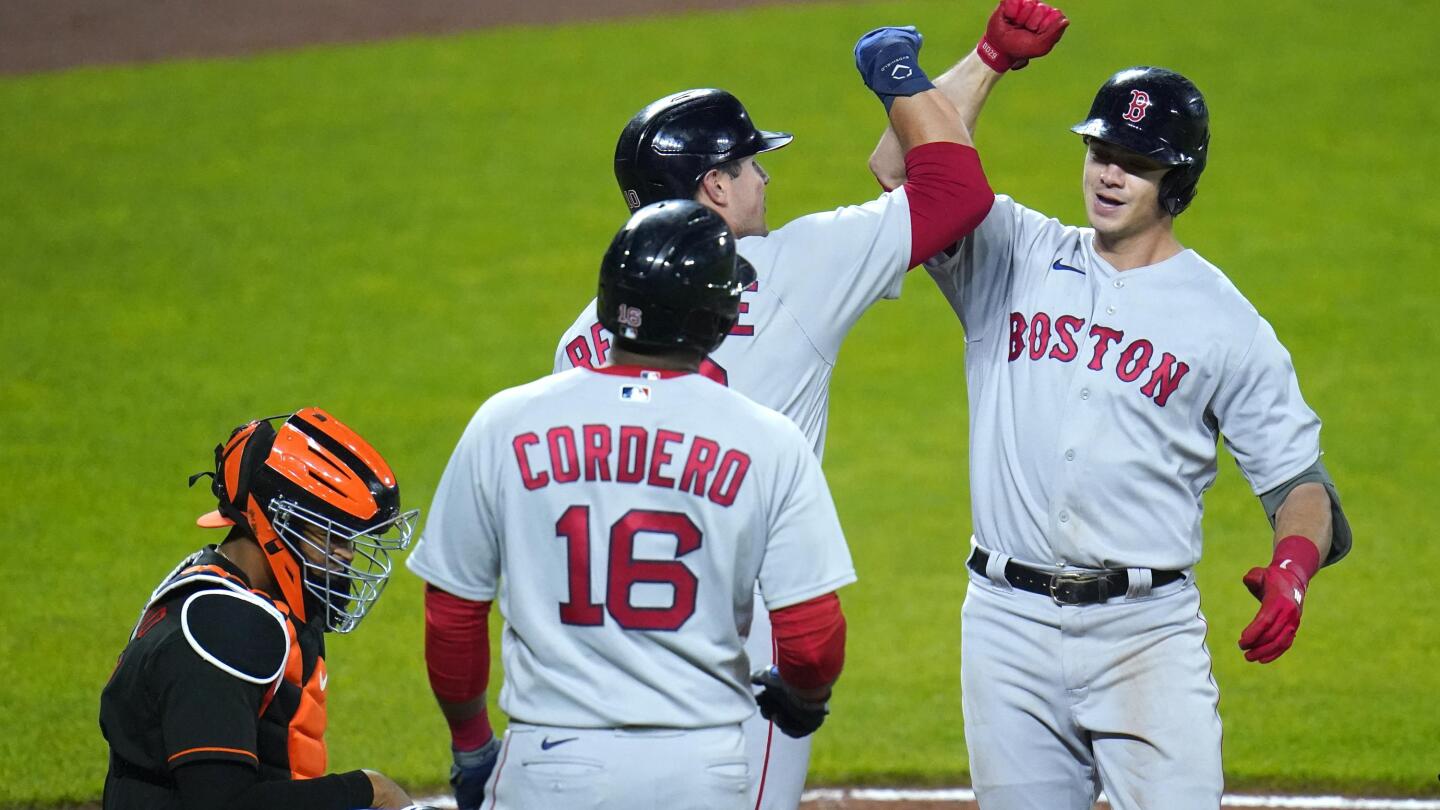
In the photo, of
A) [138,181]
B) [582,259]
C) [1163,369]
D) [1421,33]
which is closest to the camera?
[1163,369]

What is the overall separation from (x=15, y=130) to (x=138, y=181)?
188cm

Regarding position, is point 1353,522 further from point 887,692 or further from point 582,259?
point 582,259

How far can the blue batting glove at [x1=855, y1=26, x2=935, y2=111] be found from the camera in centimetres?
404

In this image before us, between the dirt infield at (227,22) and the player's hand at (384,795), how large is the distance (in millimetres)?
15736

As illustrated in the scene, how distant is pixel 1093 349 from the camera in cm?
410

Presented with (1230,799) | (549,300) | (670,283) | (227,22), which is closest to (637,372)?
(670,283)

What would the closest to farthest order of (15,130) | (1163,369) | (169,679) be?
(169,679) → (1163,369) → (15,130)

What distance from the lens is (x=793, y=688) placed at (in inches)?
128

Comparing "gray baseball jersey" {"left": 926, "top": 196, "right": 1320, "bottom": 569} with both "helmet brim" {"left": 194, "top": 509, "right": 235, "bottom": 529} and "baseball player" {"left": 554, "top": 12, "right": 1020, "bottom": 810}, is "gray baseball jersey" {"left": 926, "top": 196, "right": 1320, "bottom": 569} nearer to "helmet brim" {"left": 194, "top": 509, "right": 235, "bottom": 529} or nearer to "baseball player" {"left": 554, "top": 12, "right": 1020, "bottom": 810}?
"baseball player" {"left": 554, "top": 12, "right": 1020, "bottom": 810}

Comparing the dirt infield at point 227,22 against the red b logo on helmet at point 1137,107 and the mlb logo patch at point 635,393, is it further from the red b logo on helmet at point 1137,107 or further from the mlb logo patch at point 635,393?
the mlb logo patch at point 635,393

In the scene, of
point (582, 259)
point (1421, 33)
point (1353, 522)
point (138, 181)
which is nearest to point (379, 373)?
point (582, 259)

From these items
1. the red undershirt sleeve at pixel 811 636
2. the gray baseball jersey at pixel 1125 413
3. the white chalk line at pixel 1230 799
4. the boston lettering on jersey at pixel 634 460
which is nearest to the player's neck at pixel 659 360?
the boston lettering on jersey at pixel 634 460

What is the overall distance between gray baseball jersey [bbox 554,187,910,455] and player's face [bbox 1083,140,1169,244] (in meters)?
0.58

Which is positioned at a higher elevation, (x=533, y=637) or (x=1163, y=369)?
(x=1163, y=369)
